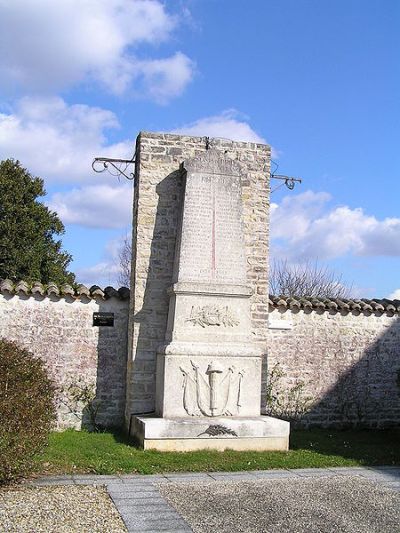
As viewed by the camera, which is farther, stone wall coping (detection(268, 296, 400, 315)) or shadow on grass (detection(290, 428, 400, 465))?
stone wall coping (detection(268, 296, 400, 315))

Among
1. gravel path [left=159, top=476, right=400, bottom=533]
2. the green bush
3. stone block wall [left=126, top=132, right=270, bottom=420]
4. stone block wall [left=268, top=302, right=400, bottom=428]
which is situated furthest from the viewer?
stone block wall [left=268, top=302, right=400, bottom=428]

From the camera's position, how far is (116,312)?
10.6 metres

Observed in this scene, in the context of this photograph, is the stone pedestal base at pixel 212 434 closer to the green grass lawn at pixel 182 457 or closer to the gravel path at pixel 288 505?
the green grass lawn at pixel 182 457

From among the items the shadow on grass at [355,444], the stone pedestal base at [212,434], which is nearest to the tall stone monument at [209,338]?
the stone pedestal base at [212,434]

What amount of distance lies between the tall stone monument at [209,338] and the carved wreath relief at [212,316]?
→ 0.05ft

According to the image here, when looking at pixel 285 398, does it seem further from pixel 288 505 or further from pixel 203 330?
pixel 288 505

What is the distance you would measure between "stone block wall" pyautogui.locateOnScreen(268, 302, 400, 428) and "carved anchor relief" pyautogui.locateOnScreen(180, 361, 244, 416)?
258 centimetres

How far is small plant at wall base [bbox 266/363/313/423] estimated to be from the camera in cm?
1136

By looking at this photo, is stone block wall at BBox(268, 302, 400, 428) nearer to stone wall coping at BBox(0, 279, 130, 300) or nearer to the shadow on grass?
the shadow on grass

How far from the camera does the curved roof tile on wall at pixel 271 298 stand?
10148 mm

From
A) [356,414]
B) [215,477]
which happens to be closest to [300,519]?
[215,477]

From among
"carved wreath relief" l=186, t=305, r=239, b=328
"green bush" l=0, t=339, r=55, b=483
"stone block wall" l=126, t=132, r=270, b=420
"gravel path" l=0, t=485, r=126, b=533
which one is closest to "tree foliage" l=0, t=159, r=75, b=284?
"stone block wall" l=126, t=132, r=270, b=420

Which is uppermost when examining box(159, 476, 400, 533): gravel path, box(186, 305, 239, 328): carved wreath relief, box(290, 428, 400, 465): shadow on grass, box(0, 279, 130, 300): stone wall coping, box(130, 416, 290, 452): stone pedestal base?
box(0, 279, 130, 300): stone wall coping

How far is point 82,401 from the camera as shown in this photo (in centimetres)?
1035
